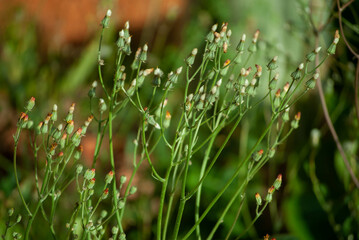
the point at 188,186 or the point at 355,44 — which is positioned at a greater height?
the point at 355,44

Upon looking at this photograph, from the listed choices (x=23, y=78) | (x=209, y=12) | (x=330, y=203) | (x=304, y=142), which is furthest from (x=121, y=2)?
(x=330, y=203)

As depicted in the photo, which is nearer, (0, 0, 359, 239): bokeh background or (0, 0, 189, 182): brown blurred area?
(0, 0, 359, 239): bokeh background

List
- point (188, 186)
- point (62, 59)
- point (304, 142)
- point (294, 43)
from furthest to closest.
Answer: point (62, 59)
point (294, 43)
point (304, 142)
point (188, 186)

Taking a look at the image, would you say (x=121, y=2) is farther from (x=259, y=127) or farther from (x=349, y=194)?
(x=349, y=194)

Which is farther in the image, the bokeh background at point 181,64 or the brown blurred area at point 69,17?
the brown blurred area at point 69,17

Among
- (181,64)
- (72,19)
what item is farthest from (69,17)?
(181,64)

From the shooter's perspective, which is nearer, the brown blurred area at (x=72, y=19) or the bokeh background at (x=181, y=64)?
the bokeh background at (x=181, y=64)

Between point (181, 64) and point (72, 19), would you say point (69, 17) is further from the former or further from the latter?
point (181, 64)

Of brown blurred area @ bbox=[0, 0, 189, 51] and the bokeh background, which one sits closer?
the bokeh background
